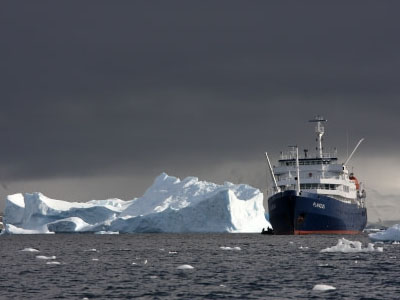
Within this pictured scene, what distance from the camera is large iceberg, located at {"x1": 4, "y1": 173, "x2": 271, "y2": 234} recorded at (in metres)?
140

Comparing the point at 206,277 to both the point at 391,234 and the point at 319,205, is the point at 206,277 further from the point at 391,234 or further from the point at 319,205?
the point at 319,205

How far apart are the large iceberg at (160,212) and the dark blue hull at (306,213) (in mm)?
33271

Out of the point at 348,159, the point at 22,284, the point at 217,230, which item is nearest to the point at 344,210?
the point at 348,159

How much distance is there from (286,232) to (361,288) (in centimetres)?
6842

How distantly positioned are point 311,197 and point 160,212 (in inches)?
2003

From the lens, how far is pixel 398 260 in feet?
165

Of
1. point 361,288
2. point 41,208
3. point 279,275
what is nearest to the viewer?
point 361,288

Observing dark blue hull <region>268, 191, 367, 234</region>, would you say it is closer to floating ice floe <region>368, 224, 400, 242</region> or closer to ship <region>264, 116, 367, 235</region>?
ship <region>264, 116, 367, 235</region>

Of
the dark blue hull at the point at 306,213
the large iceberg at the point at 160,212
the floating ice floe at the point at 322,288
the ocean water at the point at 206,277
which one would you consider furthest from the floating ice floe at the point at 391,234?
the large iceberg at the point at 160,212

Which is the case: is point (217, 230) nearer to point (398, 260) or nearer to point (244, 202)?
point (244, 202)

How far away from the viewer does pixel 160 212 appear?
466ft

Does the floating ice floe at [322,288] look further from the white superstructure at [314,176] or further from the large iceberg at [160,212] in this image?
the large iceberg at [160,212]

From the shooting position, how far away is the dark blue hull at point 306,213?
9594 centimetres

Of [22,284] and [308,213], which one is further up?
[308,213]
